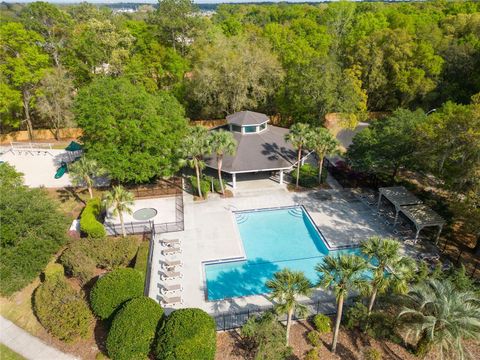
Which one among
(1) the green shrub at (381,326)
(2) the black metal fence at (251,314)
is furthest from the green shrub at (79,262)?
(1) the green shrub at (381,326)

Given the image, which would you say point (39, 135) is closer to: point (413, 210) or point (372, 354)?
point (413, 210)

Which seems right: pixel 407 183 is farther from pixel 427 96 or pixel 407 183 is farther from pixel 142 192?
pixel 142 192

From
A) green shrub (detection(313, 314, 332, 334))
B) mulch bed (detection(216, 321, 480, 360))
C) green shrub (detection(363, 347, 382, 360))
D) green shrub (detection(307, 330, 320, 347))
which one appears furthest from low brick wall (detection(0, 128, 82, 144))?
green shrub (detection(363, 347, 382, 360))

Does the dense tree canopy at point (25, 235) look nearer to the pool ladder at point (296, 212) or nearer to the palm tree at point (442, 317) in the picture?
the pool ladder at point (296, 212)

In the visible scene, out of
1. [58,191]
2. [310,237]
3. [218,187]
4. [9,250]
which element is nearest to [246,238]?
[310,237]

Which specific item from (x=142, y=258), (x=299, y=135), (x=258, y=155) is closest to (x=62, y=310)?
(x=142, y=258)

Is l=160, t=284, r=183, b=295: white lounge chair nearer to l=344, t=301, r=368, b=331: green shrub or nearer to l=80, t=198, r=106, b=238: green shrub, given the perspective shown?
l=80, t=198, r=106, b=238: green shrub
